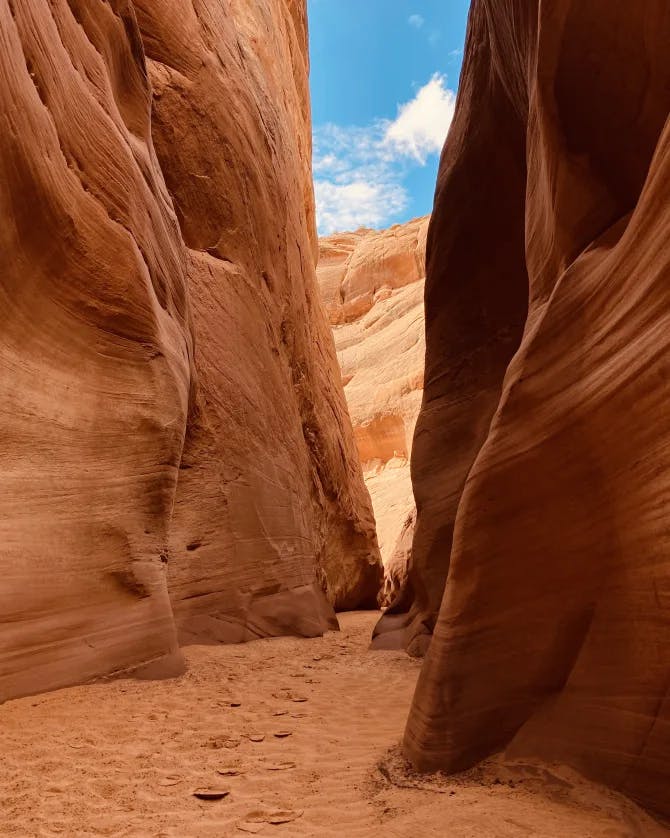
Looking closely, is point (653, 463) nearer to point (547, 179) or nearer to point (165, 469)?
point (547, 179)

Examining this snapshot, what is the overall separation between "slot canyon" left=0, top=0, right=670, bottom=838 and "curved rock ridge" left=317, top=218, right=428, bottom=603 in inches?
252

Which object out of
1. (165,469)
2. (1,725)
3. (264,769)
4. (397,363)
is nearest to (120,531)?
(165,469)

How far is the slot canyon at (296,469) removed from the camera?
273cm

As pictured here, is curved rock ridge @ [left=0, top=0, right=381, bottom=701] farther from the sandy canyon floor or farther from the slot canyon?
the sandy canyon floor

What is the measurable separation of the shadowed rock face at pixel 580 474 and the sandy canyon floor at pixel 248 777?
0.80 ft

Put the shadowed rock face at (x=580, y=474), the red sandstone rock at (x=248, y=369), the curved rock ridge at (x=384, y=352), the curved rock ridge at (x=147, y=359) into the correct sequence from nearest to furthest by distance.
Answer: the shadowed rock face at (x=580, y=474) → the curved rock ridge at (x=147, y=359) → the red sandstone rock at (x=248, y=369) → the curved rock ridge at (x=384, y=352)

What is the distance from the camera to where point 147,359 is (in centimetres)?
593

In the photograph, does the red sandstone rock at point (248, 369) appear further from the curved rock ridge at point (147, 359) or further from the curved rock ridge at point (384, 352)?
the curved rock ridge at point (384, 352)

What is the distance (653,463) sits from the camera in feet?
8.58

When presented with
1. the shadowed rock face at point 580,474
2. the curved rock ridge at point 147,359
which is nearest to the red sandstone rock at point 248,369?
the curved rock ridge at point 147,359

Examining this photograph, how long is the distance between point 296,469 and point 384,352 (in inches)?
942

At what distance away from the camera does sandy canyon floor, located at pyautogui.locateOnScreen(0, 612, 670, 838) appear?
98.8 inches

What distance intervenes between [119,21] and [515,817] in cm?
783

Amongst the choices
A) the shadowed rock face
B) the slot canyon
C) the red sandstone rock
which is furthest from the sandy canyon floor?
the red sandstone rock
